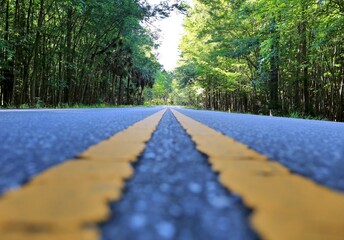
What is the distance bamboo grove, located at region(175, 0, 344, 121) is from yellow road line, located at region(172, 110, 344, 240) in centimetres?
1141

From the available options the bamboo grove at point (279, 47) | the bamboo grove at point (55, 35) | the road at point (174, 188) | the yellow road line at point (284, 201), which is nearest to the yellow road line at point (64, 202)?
the road at point (174, 188)

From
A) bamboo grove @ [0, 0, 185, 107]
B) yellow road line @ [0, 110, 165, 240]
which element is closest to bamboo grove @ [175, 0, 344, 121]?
bamboo grove @ [0, 0, 185, 107]

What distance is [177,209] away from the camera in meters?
0.92

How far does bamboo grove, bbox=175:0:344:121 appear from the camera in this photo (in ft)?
40.5

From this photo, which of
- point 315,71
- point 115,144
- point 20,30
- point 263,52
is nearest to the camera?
Result: point 115,144

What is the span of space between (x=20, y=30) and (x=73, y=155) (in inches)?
637

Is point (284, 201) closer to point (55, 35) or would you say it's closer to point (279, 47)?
point (279, 47)

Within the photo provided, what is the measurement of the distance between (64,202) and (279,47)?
15.1 metres

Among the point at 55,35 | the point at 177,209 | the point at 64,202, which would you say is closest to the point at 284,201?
the point at 177,209

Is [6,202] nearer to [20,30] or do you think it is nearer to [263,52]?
[263,52]

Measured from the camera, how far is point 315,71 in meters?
21.2

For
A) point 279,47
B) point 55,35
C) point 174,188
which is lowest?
point 174,188

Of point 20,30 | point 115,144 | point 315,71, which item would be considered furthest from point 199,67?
point 115,144

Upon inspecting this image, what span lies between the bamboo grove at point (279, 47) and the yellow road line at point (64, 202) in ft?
38.8
